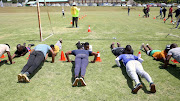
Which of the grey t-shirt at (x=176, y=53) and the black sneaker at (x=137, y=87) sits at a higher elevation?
the grey t-shirt at (x=176, y=53)

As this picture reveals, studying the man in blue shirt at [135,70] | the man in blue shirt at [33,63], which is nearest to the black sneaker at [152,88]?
the man in blue shirt at [135,70]

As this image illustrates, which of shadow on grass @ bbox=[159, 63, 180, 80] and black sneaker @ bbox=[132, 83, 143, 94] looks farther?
shadow on grass @ bbox=[159, 63, 180, 80]

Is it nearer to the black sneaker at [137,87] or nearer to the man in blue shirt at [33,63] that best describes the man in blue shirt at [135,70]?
the black sneaker at [137,87]

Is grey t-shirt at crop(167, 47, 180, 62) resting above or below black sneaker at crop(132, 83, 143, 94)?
above

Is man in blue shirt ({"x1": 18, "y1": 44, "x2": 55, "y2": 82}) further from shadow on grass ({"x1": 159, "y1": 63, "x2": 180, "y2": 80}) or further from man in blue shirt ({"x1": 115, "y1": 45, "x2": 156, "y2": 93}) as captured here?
shadow on grass ({"x1": 159, "y1": 63, "x2": 180, "y2": 80})

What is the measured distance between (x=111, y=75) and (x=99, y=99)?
4.56ft

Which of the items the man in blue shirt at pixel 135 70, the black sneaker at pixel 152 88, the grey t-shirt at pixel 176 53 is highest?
the grey t-shirt at pixel 176 53

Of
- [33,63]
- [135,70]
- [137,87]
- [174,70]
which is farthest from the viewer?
[174,70]

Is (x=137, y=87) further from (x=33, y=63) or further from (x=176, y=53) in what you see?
(x=33, y=63)

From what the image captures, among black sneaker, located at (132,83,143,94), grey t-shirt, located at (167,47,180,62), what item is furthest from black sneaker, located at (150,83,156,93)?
grey t-shirt, located at (167,47,180,62)

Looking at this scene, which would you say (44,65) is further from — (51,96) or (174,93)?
(174,93)

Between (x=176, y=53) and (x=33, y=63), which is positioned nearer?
(x=33, y=63)

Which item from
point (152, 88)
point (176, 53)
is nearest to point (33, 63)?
point (152, 88)

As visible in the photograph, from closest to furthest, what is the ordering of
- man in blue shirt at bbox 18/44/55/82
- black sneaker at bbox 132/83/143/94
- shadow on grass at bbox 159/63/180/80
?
black sneaker at bbox 132/83/143/94
man in blue shirt at bbox 18/44/55/82
shadow on grass at bbox 159/63/180/80
